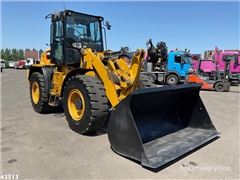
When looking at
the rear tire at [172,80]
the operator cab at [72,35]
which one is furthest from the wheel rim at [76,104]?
the rear tire at [172,80]

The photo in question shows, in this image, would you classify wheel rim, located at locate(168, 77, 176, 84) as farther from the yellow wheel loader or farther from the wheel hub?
the wheel hub

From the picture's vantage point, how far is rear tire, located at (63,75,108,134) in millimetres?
4079

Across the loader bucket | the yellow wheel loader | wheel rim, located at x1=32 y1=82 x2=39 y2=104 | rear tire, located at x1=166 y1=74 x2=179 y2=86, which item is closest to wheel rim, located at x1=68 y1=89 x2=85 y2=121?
the yellow wheel loader

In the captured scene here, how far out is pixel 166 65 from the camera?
1523cm

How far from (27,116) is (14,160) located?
9.33 feet

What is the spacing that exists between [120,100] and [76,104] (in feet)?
3.14

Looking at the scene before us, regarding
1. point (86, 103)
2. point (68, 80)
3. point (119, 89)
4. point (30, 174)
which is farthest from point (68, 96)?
point (30, 174)

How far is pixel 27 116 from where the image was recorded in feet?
20.0

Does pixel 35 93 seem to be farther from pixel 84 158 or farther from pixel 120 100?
pixel 84 158

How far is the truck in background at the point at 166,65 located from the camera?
1459 centimetres

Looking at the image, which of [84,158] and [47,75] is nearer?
[84,158]

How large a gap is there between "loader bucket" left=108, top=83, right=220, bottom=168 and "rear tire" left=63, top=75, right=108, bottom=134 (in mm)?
575

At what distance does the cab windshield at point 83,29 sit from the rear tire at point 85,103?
1.45m

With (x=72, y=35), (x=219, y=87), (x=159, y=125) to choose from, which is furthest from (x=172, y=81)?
(x=159, y=125)
